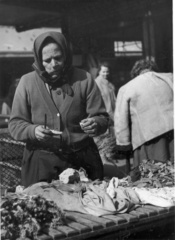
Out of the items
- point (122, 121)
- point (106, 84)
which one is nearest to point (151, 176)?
point (122, 121)

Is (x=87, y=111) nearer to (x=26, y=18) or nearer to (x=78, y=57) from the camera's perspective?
(x=78, y=57)

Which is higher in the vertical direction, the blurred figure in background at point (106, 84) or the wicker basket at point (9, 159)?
the blurred figure in background at point (106, 84)

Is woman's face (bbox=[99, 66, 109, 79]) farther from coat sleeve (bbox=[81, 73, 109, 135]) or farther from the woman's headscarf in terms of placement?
the woman's headscarf

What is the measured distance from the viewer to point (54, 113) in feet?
11.1

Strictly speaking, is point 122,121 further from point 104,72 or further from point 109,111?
point 104,72

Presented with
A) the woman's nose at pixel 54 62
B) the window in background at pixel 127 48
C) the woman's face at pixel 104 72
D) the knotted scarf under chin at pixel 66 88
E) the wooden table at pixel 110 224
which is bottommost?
the wooden table at pixel 110 224

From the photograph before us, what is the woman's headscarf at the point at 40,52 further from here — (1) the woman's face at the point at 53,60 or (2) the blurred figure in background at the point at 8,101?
(2) the blurred figure in background at the point at 8,101

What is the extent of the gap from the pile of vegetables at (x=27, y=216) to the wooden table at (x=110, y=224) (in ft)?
0.21

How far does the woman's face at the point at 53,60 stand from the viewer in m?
3.34

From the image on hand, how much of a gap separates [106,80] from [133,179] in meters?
0.93

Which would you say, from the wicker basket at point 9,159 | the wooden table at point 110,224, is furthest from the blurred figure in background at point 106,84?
the wooden table at point 110,224

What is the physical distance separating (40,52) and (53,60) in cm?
12

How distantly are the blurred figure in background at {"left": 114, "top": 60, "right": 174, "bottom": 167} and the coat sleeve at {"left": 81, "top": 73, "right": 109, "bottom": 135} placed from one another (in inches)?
21.2

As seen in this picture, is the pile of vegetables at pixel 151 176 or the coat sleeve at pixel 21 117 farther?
the pile of vegetables at pixel 151 176
